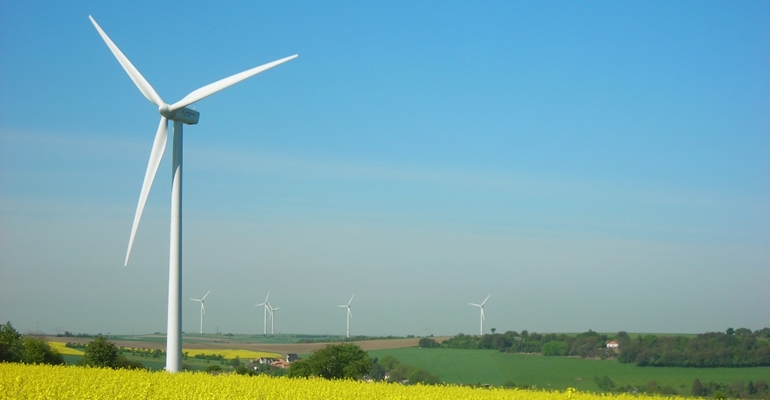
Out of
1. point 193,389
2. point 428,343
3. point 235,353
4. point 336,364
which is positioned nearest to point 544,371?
point 336,364

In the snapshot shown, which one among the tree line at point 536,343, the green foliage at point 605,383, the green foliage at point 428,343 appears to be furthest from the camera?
the green foliage at point 428,343

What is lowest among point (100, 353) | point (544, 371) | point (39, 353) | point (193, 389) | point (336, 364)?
point (544, 371)

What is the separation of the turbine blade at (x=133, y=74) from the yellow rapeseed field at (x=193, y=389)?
16.8m

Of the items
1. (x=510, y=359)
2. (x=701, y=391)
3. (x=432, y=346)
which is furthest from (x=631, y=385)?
(x=432, y=346)

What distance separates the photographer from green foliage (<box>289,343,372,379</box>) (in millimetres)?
64250

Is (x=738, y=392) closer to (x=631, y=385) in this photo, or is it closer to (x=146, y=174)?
(x=631, y=385)

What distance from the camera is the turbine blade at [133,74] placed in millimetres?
49688

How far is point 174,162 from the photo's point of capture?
48.6 m

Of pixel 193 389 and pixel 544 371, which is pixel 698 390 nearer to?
pixel 544 371

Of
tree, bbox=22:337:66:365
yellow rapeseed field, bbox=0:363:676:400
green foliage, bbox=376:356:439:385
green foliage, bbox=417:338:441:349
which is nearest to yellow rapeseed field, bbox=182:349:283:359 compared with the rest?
green foliage, bbox=417:338:441:349

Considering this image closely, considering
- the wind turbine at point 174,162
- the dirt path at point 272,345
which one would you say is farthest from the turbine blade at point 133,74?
the dirt path at point 272,345

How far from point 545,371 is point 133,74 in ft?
194

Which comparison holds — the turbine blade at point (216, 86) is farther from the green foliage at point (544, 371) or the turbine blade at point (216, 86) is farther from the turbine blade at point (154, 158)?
the green foliage at point (544, 371)

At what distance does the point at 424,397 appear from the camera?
29516 mm
